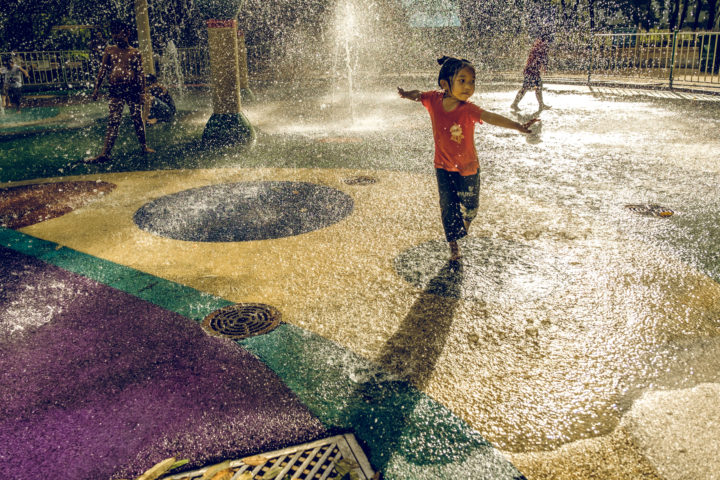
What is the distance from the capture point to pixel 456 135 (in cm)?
430

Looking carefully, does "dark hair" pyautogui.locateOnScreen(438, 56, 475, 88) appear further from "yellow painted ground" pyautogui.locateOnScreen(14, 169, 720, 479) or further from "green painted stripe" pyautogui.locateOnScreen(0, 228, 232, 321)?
"green painted stripe" pyautogui.locateOnScreen(0, 228, 232, 321)

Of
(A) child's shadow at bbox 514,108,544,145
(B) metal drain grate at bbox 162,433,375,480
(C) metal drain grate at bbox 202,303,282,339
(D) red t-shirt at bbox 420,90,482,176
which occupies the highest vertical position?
(D) red t-shirt at bbox 420,90,482,176

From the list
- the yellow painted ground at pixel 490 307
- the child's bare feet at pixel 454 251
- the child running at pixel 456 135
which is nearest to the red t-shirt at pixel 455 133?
the child running at pixel 456 135

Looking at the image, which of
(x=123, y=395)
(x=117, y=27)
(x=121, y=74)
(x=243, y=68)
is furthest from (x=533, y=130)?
(x=243, y=68)

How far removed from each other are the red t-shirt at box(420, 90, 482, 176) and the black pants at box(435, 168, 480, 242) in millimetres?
80

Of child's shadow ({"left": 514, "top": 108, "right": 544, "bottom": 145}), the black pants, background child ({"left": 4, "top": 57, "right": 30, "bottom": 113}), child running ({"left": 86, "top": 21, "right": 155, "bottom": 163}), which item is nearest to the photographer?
the black pants

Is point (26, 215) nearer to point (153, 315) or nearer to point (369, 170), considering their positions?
point (153, 315)

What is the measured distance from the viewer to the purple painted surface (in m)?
2.52

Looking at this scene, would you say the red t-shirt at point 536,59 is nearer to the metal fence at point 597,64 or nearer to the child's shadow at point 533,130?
the child's shadow at point 533,130

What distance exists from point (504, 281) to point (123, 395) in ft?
9.03

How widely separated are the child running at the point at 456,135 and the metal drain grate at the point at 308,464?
242 cm

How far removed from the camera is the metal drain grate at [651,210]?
225 inches

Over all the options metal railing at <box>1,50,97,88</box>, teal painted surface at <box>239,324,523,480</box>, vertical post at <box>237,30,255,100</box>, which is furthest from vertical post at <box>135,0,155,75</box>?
teal painted surface at <box>239,324,523,480</box>

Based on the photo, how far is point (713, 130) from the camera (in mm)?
10305
